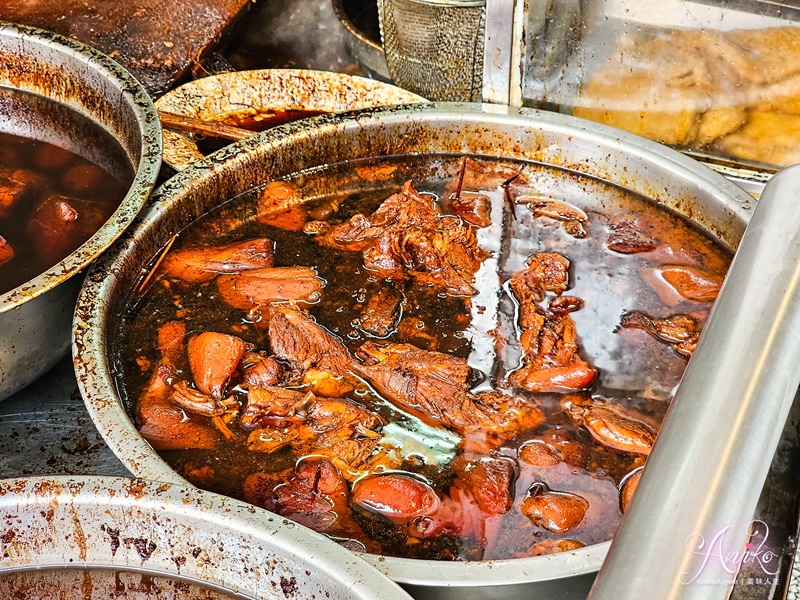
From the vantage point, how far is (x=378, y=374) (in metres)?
2.23

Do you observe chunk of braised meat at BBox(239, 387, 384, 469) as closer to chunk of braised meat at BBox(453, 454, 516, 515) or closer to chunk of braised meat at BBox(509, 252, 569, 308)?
chunk of braised meat at BBox(453, 454, 516, 515)

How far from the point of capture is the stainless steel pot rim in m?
2.11

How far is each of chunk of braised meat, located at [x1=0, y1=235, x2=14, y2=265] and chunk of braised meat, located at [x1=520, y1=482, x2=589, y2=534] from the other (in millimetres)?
1691

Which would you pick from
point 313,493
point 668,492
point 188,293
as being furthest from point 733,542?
point 188,293

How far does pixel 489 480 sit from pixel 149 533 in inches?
31.7

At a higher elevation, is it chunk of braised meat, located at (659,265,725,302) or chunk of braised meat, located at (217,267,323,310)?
chunk of braised meat, located at (659,265,725,302)

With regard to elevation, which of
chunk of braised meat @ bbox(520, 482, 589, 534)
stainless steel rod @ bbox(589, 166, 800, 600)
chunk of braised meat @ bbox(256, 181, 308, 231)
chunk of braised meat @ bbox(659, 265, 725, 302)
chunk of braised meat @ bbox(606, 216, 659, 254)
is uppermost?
chunk of braised meat @ bbox(606, 216, 659, 254)

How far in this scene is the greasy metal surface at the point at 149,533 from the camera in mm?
1491

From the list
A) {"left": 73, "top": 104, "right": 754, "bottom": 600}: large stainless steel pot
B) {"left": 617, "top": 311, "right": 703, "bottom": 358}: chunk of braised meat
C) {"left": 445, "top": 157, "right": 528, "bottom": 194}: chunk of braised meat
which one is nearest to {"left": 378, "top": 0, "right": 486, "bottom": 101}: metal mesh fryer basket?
{"left": 73, "top": 104, "right": 754, "bottom": 600}: large stainless steel pot

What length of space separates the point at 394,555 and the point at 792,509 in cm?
106

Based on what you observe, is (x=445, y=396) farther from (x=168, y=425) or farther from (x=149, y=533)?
(x=149, y=533)

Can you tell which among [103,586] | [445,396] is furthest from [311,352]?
[103,586]

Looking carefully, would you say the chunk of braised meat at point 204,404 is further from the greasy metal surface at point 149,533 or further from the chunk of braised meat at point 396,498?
the greasy metal surface at point 149,533

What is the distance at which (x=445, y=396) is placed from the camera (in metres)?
2.14
